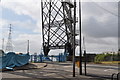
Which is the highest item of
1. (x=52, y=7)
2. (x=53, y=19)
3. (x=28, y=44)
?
(x=52, y=7)

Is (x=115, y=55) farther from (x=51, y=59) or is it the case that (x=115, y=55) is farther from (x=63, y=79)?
(x=63, y=79)

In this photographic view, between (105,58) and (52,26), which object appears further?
(52,26)

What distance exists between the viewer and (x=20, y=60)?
68.9 feet

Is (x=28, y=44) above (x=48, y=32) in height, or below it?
below

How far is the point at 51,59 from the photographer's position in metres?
36.5

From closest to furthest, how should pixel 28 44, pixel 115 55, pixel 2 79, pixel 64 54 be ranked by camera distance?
pixel 2 79, pixel 115 55, pixel 64 54, pixel 28 44

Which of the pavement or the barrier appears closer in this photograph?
the pavement

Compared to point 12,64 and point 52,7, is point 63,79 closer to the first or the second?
point 12,64

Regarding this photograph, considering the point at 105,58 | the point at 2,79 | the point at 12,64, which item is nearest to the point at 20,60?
the point at 12,64

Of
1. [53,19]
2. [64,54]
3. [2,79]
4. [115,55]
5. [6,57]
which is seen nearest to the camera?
[2,79]

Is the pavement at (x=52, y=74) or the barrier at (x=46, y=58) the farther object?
the barrier at (x=46, y=58)

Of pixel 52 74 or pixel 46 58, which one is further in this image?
pixel 46 58

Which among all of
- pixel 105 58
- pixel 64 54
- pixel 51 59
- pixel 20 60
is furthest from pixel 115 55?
pixel 20 60

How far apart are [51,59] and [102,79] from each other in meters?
26.0
